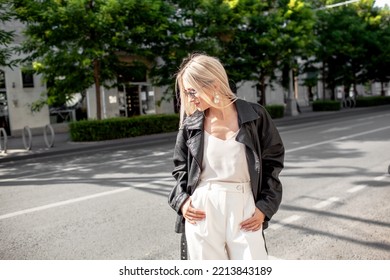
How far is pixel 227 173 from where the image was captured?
6.73 feet

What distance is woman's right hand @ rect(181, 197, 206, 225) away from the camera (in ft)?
6.92

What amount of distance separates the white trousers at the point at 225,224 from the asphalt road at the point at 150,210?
1931mm

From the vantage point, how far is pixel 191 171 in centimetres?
216

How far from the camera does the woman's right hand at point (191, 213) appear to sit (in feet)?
6.92

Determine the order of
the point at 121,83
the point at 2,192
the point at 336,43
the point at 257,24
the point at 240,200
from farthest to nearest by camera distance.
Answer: the point at 336,43, the point at 257,24, the point at 121,83, the point at 2,192, the point at 240,200

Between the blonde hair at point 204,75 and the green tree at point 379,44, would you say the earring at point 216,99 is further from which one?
the green tree at point 379,44

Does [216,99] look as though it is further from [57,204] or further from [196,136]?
[57,204]

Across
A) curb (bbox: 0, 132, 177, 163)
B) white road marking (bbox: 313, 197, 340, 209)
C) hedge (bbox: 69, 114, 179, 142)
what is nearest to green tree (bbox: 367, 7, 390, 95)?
hedge (bbox: 69, 114, 179, 142)

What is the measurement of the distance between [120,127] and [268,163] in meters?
14.6

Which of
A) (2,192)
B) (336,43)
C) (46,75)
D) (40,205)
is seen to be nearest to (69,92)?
(46,75)

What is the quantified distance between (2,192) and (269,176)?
6491mm

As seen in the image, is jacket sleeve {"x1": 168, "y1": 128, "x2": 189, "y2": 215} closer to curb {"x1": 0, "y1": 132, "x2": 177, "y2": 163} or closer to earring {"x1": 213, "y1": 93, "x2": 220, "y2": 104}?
earring {"x1": 213, "y1": 93, "x2": 220, "y2": 104}

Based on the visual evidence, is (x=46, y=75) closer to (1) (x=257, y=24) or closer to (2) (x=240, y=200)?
(1) (x=257, y=24)

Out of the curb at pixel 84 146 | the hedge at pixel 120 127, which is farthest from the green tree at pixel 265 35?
the curb at pixel 84 146
